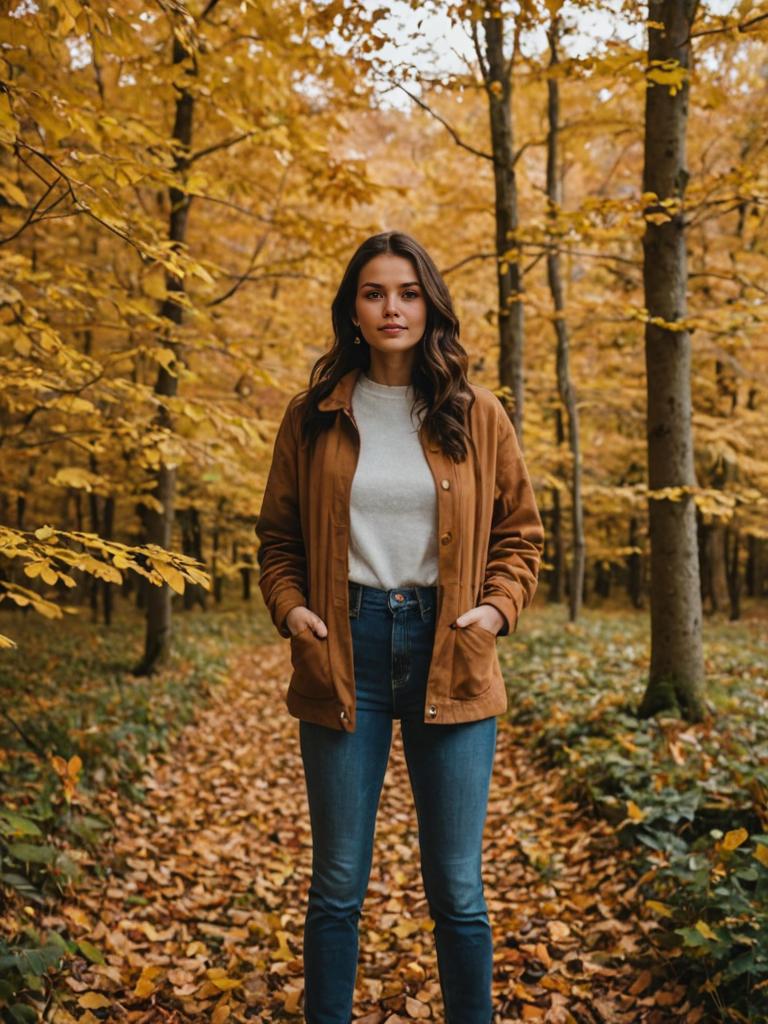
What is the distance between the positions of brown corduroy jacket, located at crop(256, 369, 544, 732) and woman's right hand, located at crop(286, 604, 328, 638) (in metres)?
0.02

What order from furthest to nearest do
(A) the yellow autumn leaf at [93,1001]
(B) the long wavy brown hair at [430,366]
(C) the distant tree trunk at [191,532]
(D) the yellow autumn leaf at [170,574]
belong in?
(C) the distant tree trunk at [191,532], (A) the yellow autumn leaf at [93,1001], (D) the yellow autumn leaf at [170,574], (B) the long wavy brown hair at [430,366]

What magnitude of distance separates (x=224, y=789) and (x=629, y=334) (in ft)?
33.0

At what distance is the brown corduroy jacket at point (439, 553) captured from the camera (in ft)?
7.45

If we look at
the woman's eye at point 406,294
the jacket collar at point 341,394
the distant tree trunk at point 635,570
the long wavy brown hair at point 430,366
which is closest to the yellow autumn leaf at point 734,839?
the long wavy brown hair at point 430,366

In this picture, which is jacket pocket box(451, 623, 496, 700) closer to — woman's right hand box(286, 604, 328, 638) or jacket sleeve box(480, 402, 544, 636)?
jacket sleeve box(480, 402, 544, 636)

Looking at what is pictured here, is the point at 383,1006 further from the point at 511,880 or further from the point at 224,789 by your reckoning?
the point at 224,789

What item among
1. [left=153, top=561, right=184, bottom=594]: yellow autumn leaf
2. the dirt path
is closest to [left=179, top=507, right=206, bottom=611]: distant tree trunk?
the dirt path

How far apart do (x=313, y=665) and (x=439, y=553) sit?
0.49 m

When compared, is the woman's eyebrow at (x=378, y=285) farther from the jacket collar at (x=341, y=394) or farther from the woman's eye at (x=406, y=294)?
the jacket collar at (x=341, y=394)

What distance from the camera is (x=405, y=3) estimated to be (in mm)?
5395

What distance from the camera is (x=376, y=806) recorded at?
2305 millimetres

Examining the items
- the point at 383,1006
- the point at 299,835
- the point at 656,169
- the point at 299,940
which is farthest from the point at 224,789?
the point at 656,169

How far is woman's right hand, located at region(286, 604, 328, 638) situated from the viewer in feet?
7.47

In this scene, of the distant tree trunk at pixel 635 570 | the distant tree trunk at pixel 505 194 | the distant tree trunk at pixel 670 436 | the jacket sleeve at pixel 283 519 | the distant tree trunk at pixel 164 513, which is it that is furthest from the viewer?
the distant tree trunk at pixel 635 570
